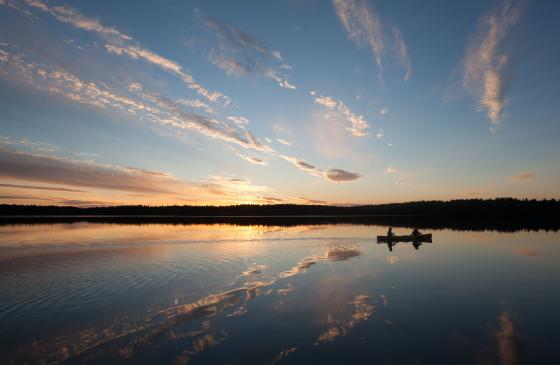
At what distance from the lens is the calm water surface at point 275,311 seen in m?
10.5

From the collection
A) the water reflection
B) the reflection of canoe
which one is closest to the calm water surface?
the water reflection

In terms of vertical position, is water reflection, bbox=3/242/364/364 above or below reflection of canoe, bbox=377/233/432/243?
below

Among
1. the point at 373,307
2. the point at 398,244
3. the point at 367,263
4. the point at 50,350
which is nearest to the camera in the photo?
the point at 50,350

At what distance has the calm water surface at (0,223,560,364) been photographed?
10500mm

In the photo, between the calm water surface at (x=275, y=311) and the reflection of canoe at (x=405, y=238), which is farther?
the reflection of canoe at (x=405, y=238)

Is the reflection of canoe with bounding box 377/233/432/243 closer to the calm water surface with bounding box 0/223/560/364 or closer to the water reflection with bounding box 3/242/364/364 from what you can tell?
the calm water surface with bounding box 0/223/560/364

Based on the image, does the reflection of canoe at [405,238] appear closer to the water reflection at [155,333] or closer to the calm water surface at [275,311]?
the calm water surface at [275,311]

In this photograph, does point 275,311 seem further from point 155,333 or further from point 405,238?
point 405,238

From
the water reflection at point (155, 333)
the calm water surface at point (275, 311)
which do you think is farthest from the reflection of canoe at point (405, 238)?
the water reflection at point (155, 333)

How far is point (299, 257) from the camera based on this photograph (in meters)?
31.0

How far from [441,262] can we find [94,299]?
90.6ft

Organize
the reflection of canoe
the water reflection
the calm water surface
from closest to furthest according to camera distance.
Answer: the water reflection < the calm water surface < the reflection of canoe

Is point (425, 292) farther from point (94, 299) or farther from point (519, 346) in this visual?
point (94, 299)

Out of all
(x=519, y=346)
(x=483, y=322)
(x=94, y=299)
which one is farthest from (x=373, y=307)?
(x=94, y=299)
